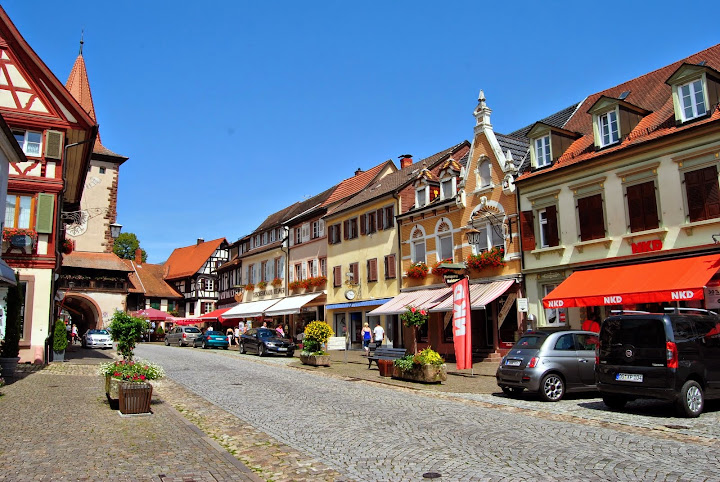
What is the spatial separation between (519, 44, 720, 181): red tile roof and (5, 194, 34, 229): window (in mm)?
18772

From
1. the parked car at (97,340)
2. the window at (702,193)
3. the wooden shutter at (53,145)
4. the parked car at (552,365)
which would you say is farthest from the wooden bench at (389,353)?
the parked car at (97,340)

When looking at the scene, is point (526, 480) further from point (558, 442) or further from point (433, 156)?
point (433, 156)

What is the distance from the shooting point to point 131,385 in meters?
11.2

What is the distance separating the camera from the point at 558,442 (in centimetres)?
880

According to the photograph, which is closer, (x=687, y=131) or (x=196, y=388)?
(x=196, y=388)

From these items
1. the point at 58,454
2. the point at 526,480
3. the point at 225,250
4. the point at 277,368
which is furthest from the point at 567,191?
the point at 225,250

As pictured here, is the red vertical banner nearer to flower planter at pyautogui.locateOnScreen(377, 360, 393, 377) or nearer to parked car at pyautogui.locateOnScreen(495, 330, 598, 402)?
flower planter at pyautogui.locateOnScreen(377, 360, 393, 377)

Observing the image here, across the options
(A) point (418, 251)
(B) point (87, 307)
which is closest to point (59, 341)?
(A) point (418, 251)

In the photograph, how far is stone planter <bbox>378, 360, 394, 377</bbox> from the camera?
64.7 feet

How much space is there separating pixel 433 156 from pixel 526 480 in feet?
100

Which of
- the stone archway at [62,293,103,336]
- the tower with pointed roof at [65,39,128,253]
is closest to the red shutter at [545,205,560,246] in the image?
the tower with pointed roof at [65,39,128,253]

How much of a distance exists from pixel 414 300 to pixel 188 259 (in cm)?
5256

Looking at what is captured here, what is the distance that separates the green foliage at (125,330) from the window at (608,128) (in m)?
16.8

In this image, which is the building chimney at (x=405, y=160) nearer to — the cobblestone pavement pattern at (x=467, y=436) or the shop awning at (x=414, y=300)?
the shop awning at (x=414, y=300)
